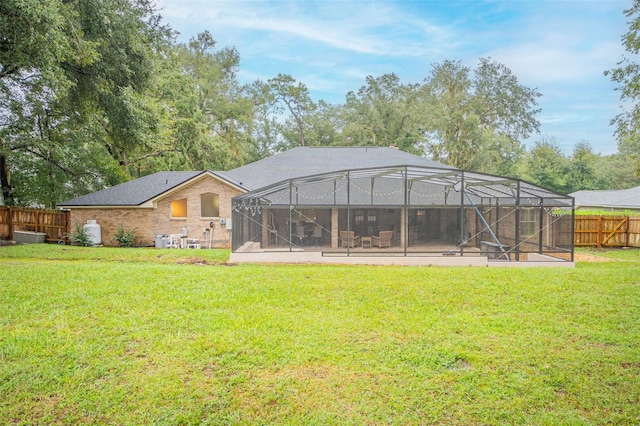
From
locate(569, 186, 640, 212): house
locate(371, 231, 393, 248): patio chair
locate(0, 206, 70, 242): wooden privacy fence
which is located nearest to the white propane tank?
locate(0, 206, 70, 242): wooden privacy fence

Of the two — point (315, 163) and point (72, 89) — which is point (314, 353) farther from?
point (315, 163)

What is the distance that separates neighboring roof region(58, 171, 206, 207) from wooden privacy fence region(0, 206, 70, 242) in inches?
33.9

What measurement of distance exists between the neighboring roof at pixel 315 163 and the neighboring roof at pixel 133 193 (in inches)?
114

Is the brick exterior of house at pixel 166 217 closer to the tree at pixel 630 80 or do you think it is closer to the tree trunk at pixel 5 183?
the tree trunk at pixel 5 183

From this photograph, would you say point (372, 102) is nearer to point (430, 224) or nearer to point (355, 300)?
point (430, 224)

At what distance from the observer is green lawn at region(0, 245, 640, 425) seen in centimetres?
345

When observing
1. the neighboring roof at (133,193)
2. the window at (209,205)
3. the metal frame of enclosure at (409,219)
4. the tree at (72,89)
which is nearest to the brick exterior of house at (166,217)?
the window at (209,205)

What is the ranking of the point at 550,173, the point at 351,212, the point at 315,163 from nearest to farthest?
the point at 351,212 < the point at 315,163 < the point at 550,173

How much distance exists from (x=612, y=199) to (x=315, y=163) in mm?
Answer: 21256

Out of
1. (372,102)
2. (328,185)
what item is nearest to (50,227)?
(328,185)

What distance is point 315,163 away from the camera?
68.8 ft

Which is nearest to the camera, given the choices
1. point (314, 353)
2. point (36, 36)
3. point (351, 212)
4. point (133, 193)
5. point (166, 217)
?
point (314, 353)

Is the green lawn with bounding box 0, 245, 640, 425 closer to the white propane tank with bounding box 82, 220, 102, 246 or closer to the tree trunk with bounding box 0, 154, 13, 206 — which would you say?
the white propane tank with bounding box 82, 220, 102, 246

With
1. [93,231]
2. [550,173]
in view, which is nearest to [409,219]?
[93,231]
